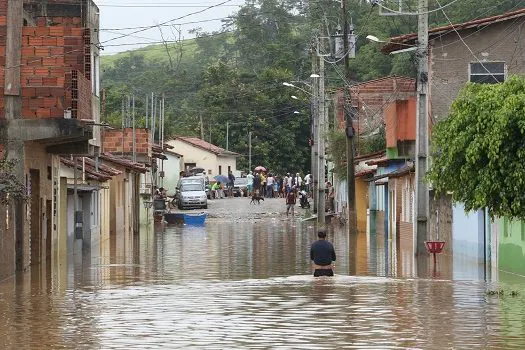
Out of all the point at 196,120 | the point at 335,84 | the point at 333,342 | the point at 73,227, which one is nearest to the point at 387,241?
the point at 73,227

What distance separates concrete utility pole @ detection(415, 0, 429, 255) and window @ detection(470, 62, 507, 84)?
8.17 m

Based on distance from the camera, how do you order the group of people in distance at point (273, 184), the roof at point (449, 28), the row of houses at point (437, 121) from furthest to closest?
the group of people in distance at point (273, 184) < the roof at point (449, 28) < the row of houses at point (437, 121)

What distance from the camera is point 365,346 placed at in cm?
1691

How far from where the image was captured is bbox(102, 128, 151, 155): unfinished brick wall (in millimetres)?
77375

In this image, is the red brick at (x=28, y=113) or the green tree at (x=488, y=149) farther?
the red brick at (x=28, y=113)

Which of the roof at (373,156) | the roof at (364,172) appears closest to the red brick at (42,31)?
the roof at (373,156)

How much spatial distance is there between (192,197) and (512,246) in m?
54.4

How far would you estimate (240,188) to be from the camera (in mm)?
107188

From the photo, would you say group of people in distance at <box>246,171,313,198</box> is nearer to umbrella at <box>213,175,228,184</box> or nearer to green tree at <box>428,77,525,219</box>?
umbrella at <box>213,175,228,184</box>

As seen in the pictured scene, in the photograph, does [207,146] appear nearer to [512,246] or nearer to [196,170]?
[196,170]

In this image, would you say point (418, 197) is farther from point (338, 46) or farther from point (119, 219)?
point (338, 46)

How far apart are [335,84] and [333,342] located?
9220 centimetres

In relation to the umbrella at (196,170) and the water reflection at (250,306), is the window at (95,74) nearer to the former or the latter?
the water reflection at (250,306)

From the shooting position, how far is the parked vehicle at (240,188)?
10681 centimetres
